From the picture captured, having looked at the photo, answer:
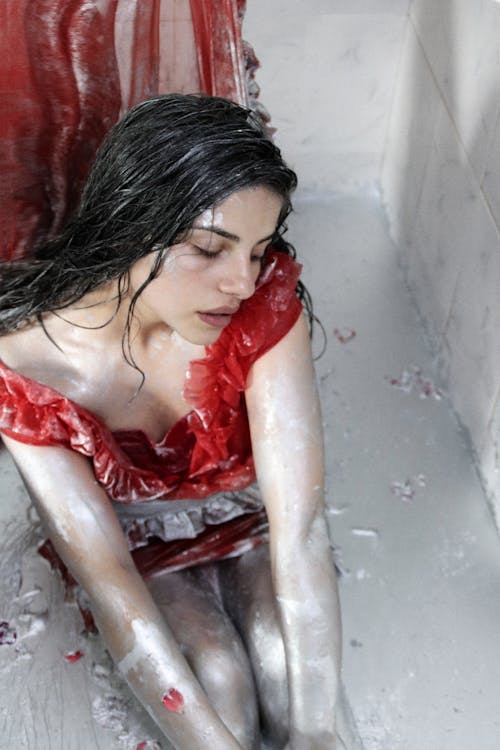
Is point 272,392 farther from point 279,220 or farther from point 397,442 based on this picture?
point 397,442

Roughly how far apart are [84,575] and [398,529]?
78 centimetres

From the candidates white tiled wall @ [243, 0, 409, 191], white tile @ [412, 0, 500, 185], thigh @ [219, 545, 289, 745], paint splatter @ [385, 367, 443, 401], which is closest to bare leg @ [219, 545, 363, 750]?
thigh @ [219, 545, 289, 745]

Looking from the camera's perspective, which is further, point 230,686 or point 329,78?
point 329,78

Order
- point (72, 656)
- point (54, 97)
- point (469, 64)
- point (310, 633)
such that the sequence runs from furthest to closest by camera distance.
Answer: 1. point (469, 64)
2. point (72, 656)
3. point (54, 97)
4. point (310, 633)

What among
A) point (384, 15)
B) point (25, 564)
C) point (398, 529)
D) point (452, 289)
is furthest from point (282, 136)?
point (25, 564)

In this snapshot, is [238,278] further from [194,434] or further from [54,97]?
[54,97]

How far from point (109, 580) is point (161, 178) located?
511 mm

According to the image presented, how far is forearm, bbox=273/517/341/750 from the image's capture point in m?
1.48

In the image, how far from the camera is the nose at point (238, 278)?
4.41 feet

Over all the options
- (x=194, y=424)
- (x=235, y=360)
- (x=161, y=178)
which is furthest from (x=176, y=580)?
(x=161, y=178)

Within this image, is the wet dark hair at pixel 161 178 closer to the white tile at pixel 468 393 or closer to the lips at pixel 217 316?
the lips at pixel 217 316

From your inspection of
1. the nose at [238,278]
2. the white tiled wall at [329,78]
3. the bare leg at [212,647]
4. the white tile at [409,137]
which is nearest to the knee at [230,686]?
the bare leg at [212,647]

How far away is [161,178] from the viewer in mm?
1306

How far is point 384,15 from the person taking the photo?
2.49m
